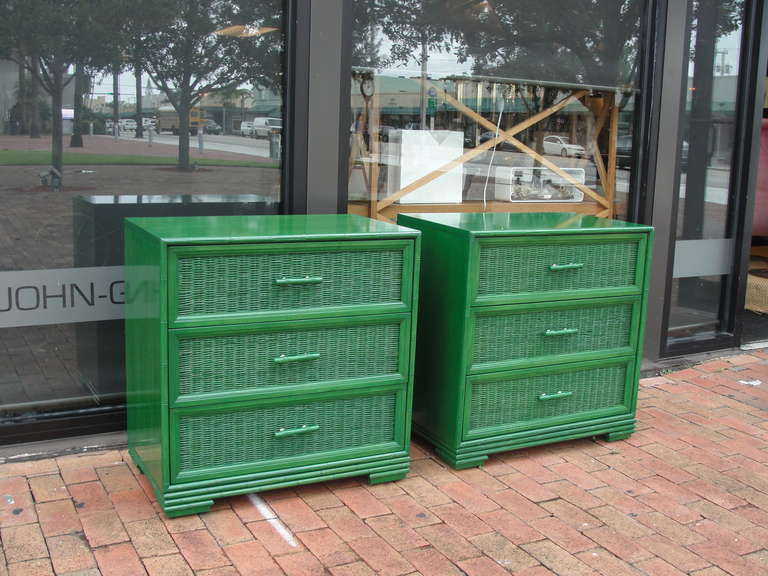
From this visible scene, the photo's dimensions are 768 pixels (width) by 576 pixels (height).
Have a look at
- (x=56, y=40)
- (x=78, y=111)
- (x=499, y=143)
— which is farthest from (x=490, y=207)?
(x=56, y=40)

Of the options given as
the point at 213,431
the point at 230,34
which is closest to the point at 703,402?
the point at 213,431

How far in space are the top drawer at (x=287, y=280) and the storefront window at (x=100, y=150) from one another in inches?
39.1

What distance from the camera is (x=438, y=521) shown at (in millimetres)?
3506

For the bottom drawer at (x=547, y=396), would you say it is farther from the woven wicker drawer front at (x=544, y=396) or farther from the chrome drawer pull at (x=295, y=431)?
the chrome drawer pull at (x=295, y=431)

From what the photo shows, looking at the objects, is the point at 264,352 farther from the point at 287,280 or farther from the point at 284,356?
the point at 287,280

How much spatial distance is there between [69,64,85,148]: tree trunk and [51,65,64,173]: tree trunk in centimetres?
5

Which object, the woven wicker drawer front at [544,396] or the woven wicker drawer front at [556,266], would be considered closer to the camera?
the woven wicker drawer front at [556,266]

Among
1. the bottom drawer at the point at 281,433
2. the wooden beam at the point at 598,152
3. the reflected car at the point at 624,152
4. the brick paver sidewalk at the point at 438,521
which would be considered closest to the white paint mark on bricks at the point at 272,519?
the brick paver sidewalk at the point at 438,521

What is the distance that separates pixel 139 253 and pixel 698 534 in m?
2.55

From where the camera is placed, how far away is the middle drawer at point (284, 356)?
3377 mm

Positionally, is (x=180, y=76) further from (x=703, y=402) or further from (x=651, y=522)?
(x=703, y=402)

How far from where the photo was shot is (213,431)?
11.4ft

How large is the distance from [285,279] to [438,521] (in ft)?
3.82

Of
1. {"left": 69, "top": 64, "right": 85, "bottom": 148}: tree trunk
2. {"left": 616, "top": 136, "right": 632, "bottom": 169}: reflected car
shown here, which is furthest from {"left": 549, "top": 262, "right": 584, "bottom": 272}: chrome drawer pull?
{"left": 69, "top": 64, "right": 85, "bottom": 148}: tree trunk
